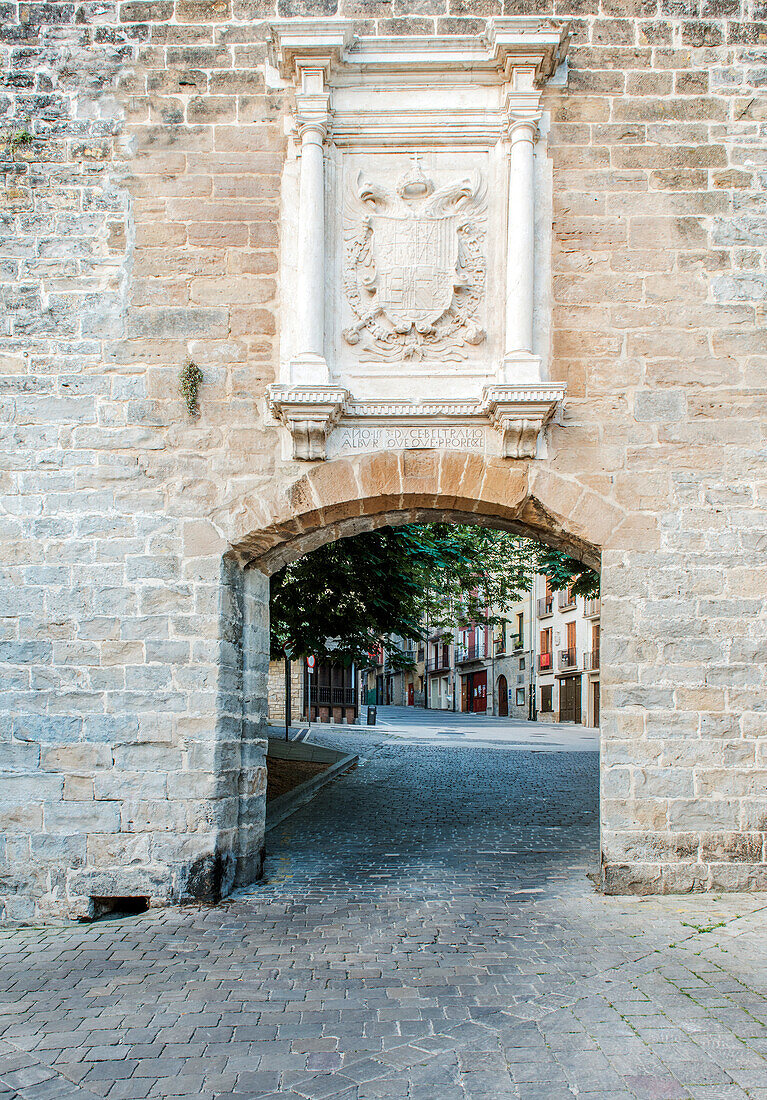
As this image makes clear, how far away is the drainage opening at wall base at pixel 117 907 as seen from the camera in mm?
5164

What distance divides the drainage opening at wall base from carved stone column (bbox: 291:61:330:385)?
11.3ft

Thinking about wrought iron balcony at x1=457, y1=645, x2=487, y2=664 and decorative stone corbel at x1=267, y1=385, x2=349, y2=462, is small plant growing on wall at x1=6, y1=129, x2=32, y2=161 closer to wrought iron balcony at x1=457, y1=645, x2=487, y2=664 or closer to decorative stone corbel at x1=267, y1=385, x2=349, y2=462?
decorative stone corbel at x1=267, y1=385, x2=349, y2=462

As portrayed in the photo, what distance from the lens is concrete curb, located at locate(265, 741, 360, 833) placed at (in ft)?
Answer: 26.8

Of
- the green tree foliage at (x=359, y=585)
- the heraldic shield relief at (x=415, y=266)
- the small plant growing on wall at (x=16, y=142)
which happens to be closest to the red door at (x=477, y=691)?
the green tree foliage at (x=359, y=585)

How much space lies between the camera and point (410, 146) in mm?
5859

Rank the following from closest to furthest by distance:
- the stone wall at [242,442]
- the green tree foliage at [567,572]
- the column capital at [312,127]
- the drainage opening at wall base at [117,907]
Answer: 1. the drainage opening at wall base at [117,907]
2. the stone wall at [242,442]
3. the column capital at [312,127]
4. the green tree foliage at [567,572]

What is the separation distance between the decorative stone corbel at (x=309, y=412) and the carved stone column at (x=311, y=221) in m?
0.18

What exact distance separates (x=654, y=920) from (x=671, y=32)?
5.68 meters

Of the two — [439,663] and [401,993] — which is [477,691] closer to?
[439,663]

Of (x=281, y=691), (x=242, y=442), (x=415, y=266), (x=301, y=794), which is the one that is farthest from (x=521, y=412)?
(x=281, y=691)

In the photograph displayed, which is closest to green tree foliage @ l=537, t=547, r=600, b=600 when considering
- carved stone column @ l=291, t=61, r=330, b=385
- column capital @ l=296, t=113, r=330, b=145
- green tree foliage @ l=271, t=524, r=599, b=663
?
green tree foliage @ l=271, t=524, r=599, b=663

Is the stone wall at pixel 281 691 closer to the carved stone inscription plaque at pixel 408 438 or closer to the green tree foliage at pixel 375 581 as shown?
the green tree foliage at pixel 375 581

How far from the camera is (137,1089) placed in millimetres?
2957

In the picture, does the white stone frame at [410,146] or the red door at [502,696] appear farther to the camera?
the red door at [502,696]
